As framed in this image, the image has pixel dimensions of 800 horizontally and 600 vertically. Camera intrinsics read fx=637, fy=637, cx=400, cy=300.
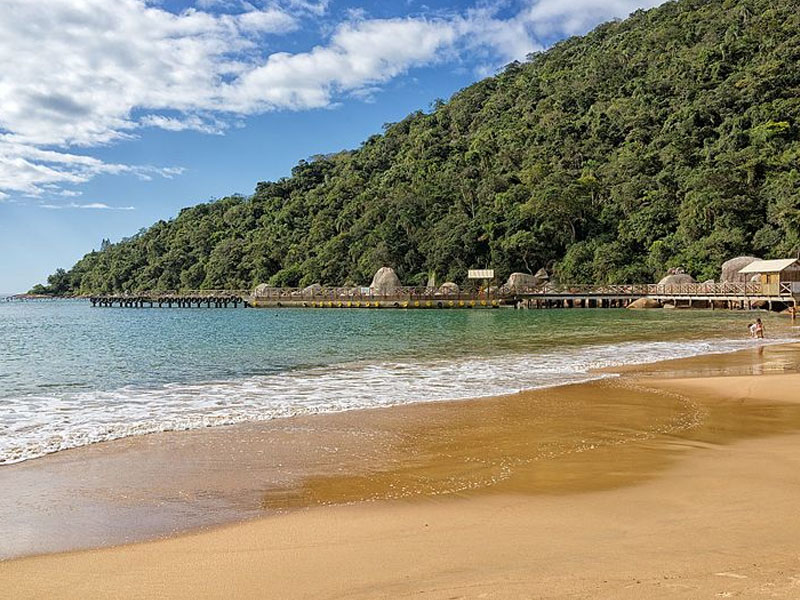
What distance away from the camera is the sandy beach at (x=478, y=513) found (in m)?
4.32

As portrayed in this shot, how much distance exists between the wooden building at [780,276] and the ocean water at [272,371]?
13165 mm

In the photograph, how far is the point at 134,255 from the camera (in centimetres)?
12619

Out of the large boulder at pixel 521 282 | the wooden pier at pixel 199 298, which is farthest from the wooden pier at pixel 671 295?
the wooden pier at pixel 199 298

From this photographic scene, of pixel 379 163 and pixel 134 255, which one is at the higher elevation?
pixel 379 163

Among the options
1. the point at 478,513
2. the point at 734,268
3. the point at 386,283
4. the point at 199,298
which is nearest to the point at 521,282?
the point at 386,283

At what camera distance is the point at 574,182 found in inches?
2992

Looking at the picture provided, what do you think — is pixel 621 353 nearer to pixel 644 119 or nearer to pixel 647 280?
pixel 647 280

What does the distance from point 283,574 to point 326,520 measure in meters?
1.20

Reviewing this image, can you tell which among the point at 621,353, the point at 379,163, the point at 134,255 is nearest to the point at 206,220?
the point at 134,255

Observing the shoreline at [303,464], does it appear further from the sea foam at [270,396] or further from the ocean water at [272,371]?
the ocean water at [272,371]

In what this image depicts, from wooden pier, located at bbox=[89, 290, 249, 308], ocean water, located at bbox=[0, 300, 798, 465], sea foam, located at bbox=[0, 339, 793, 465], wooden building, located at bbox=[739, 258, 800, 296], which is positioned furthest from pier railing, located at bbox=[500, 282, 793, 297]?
wooden pier, located at bbox=[89, 290, 249, 308]

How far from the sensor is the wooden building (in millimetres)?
42794

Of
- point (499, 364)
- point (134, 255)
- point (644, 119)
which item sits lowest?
point (499, 364)

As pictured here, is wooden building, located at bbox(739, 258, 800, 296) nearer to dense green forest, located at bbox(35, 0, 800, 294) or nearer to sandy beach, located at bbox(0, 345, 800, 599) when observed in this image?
dense green forest, located at bbox(35, 0, 800, 294)
